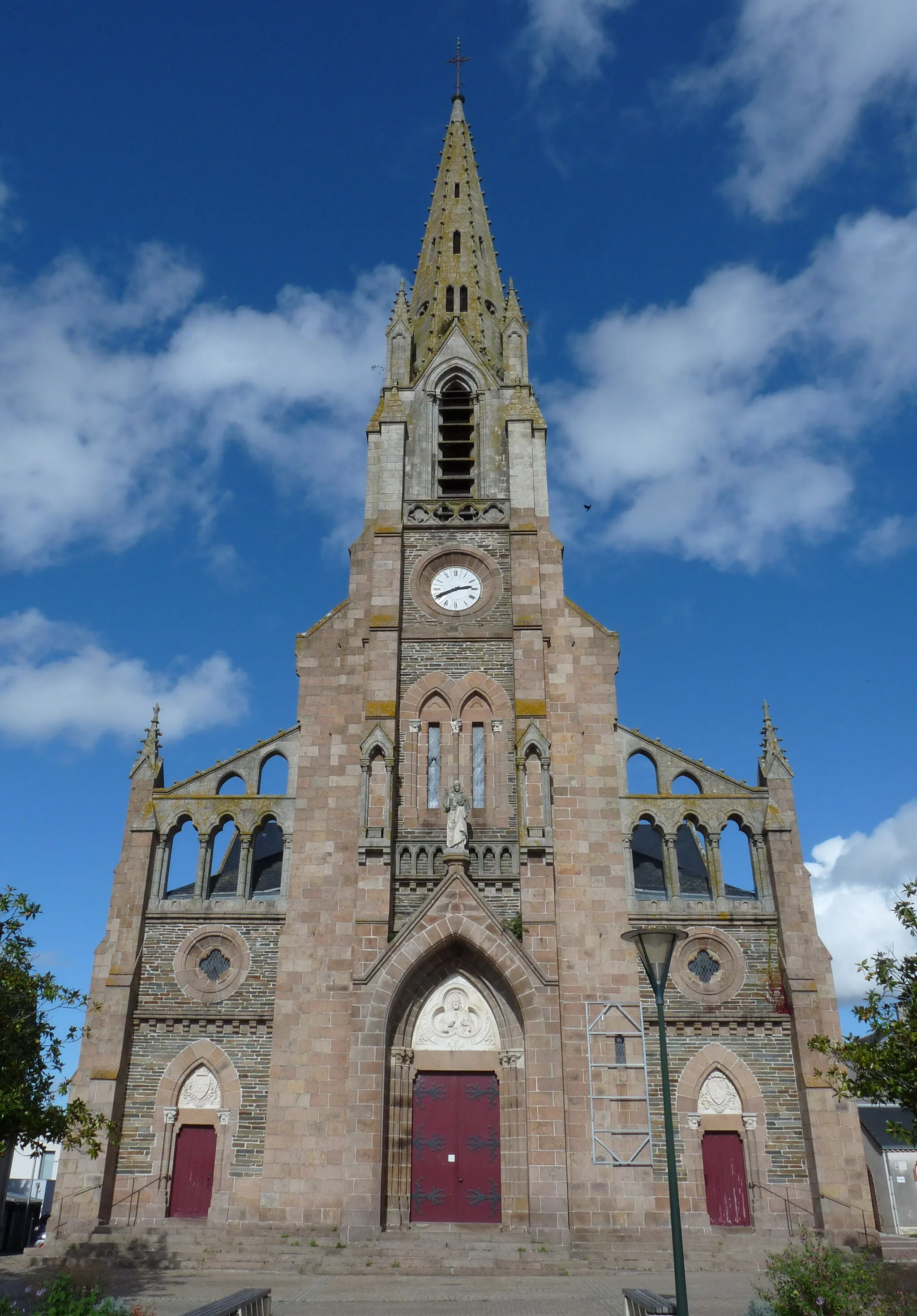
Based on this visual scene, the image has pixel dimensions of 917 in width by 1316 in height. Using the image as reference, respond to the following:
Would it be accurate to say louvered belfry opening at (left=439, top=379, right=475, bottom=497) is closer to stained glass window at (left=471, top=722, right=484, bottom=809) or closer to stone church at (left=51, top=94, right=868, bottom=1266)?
stone church at (left=51, top=94, right=868, bottom=1266)

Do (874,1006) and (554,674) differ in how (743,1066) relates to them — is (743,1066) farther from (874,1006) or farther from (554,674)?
(554,674)

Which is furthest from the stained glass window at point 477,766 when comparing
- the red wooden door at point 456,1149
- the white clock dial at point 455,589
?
the red wooden door at point 456,1149

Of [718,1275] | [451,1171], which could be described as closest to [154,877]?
[451,1171]

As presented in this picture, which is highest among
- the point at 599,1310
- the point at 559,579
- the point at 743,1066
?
the point at 559,579

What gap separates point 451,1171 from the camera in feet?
75.2

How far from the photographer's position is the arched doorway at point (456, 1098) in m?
22.6

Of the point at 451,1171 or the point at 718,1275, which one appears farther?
the point at 451,1171

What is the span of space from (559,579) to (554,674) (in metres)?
2.97

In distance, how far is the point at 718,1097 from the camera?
23.5 meters

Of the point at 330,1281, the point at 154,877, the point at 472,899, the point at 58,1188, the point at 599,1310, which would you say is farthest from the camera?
the point at 154,877

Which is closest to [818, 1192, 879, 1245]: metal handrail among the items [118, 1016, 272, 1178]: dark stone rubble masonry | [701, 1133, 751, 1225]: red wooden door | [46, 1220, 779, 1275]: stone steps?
[46, 1220, 779, 1275]: stone steps

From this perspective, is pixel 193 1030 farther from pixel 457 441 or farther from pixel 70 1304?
pixel 457 441

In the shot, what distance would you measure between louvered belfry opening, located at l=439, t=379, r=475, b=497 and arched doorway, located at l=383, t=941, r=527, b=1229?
14.1m

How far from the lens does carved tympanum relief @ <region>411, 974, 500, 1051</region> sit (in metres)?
23.9
